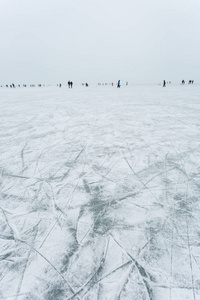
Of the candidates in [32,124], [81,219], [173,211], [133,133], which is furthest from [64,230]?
[32,124]

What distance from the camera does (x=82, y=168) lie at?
2.61m

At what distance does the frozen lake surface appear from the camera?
46.6 inches

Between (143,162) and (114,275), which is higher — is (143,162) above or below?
above

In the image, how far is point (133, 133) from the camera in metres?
4.11

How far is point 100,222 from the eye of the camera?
65.1 inches

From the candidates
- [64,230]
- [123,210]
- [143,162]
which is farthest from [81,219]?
[143,162]

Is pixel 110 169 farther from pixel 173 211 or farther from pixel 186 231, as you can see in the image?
pixel 186 231

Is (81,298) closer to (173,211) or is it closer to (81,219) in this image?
(81,219)

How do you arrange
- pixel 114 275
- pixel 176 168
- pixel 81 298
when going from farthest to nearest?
pixel 176 168
pixel 114 275
pixel 81 298

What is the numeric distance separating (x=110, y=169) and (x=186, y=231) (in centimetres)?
128

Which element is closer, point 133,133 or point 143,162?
point 143,162

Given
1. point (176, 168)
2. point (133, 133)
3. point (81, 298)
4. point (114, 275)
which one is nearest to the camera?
point (81, 298)

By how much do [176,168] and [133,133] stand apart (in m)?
1.74

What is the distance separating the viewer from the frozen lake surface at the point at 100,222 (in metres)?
1.18
